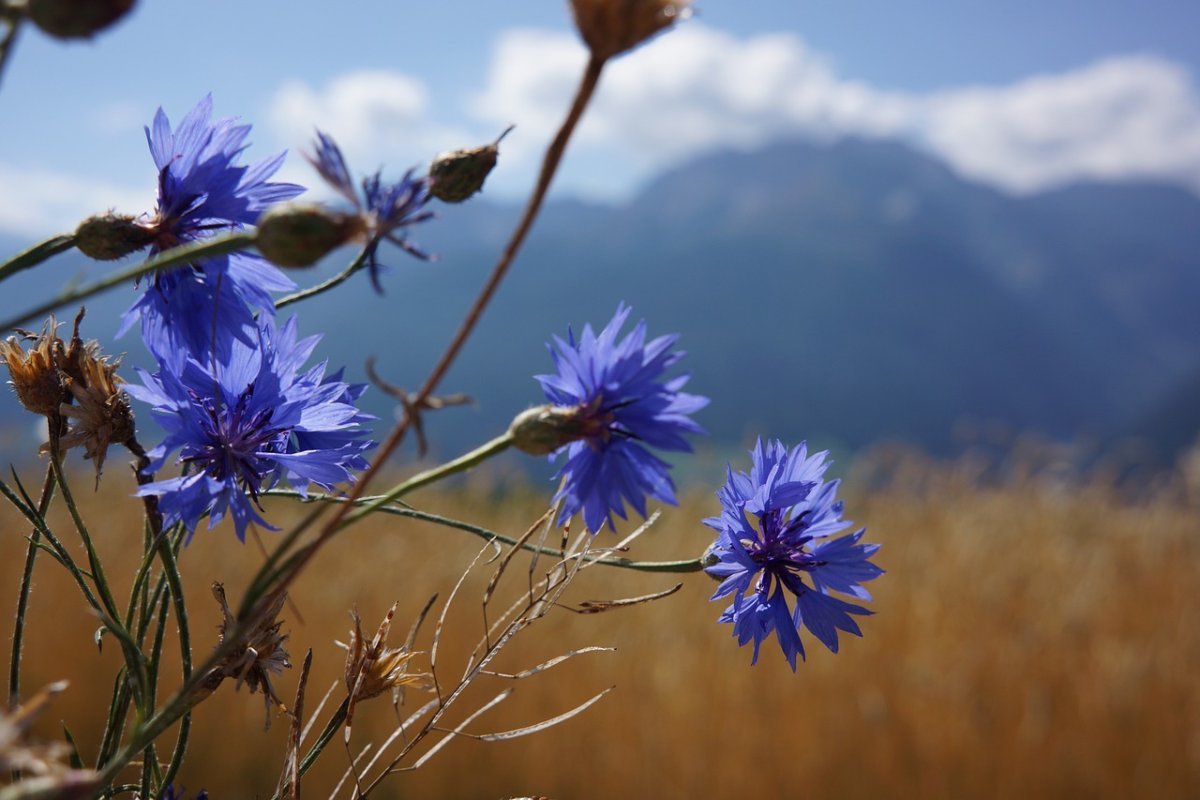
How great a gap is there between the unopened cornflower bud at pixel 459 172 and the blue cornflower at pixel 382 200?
50 millimetres

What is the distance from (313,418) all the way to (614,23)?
166 millimetres

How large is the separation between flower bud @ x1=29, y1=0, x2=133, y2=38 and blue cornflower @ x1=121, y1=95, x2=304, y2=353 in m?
0.10

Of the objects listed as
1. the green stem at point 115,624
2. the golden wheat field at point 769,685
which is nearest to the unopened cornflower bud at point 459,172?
the green stem at point 115,624

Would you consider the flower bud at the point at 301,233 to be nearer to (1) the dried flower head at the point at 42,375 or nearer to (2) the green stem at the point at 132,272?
(2) the green stem at the point at 132,272

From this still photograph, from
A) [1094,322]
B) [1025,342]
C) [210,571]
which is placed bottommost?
[210,571]

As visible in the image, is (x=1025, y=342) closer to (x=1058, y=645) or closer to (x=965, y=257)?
(x=965, y=257)

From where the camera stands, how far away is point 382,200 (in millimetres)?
199

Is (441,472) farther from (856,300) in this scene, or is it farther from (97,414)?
(856,300)

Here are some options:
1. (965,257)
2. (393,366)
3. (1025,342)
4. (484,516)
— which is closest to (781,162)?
(965,257)

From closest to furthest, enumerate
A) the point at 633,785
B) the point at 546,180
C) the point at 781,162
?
the point at 546,180 < the point at 633,785 < the point at 781,162

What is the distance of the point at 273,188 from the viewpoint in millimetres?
292

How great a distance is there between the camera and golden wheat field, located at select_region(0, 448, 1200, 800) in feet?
5.56

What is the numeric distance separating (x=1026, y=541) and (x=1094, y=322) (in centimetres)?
5714

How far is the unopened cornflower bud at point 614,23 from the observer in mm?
166
